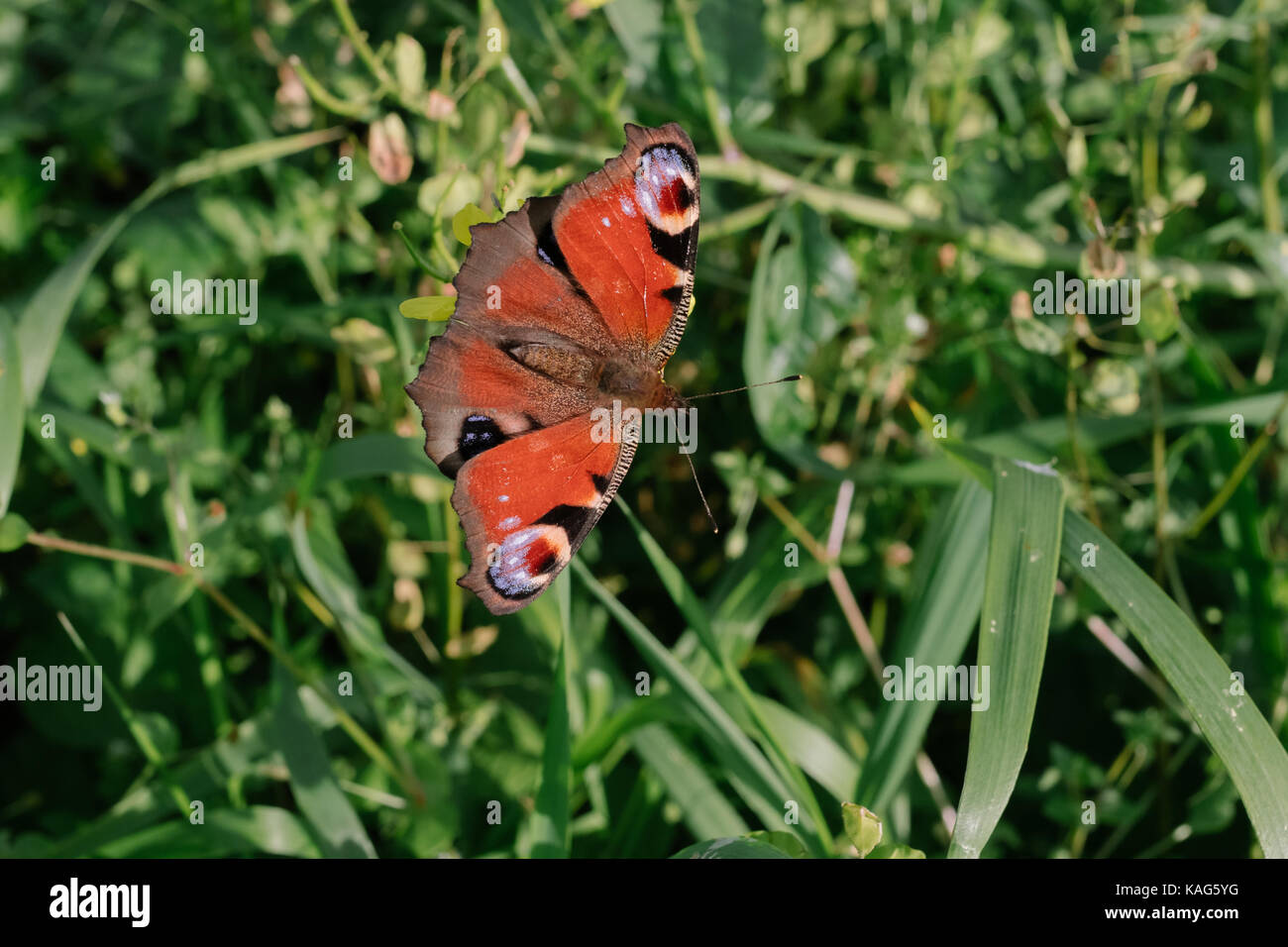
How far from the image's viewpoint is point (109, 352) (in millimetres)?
1967

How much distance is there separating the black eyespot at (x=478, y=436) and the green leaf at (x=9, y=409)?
0.70 metres

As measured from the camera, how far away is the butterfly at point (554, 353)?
3.95 feet

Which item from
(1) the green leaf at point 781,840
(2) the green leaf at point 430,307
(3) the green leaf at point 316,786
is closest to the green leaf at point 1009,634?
(1) the green leaf at point 781,840

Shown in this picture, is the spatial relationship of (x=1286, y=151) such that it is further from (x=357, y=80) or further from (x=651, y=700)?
(x=357, y=80)

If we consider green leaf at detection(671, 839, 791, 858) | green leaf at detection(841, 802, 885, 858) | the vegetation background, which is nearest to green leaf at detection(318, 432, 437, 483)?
the vegetation background

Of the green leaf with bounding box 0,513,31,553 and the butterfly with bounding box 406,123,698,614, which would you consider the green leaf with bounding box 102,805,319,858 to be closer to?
the green leaf with bounding box 0,513,31,553

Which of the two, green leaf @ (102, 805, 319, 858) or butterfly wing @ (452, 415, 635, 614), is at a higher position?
butterfly wing @ (452, 415, 635, 614)

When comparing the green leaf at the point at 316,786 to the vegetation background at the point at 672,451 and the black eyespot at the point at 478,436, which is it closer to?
the vegetation background at the point at 672,451

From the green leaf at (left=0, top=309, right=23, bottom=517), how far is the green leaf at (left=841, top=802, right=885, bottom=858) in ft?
4.02

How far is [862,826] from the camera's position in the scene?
3.59 feet

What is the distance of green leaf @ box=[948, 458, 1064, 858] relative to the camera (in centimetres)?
114
